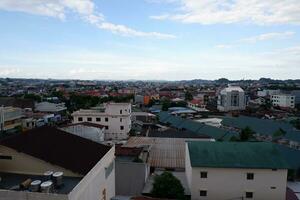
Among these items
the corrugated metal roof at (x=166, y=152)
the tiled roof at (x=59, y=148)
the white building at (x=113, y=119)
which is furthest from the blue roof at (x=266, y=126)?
the tiled roof at (x=59, y=148)

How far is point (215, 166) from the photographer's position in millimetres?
14875

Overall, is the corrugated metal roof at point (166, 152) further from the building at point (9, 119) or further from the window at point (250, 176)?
the building at point (9, 119)

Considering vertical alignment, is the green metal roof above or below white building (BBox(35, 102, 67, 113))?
above

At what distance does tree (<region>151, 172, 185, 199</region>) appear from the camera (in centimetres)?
1399

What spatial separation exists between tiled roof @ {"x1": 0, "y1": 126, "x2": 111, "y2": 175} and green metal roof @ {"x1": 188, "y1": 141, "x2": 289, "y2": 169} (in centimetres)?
510

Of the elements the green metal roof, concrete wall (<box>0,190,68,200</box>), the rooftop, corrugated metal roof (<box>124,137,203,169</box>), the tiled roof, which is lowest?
corrugated metal roof (<box>124,137,203,169</box>)

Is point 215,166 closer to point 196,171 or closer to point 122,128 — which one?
point 196,171

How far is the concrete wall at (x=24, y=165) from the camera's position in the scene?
10.5 meters

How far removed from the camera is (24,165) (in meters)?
10.7

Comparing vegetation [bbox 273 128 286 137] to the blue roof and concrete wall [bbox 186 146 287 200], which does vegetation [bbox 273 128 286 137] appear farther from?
concrete wall [bbox 186 146 287 200]

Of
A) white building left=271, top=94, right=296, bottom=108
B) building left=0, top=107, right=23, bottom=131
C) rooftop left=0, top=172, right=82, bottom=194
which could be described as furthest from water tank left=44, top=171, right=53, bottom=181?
white building left=271, top=94, right=296, bottom=108

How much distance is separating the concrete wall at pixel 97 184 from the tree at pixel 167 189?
2115 mm

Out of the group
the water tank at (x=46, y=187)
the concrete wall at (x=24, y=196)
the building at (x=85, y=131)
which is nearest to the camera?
the concrete wall at (x=24, y=196)

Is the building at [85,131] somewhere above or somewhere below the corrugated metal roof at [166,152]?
above
